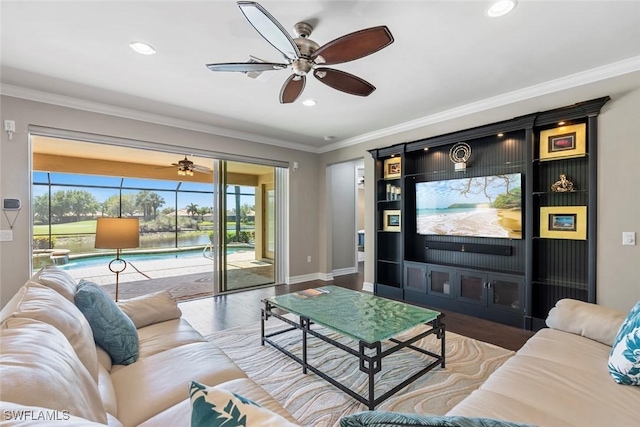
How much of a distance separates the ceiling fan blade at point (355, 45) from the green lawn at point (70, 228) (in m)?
7.59

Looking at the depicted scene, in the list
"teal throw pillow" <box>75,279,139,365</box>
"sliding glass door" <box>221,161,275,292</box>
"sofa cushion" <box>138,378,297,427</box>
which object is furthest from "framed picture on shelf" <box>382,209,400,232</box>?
"teal throw pillow" <box>75,279,139,365</box>

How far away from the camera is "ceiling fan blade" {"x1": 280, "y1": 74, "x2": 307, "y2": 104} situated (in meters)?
2.42

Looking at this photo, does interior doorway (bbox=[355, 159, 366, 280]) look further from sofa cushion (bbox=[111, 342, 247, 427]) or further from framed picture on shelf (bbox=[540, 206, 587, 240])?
sofa cushion (bbox=[111, 342, 247, 427])

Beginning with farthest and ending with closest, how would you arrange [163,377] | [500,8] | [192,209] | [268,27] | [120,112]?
[192,209] → [120,112] → [500,8] → [268,27] → [163,377]

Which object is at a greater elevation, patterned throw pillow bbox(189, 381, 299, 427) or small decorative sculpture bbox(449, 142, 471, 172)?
small decorative sculpture bbox(449, 142, 471, 172)

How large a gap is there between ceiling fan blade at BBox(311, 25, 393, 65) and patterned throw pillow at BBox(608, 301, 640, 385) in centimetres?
195

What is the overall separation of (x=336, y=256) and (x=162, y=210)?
519 centimetres

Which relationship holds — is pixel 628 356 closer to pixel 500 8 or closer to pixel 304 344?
pixel 304 344

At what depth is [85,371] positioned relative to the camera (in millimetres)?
1077

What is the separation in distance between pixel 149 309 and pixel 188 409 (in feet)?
4.31

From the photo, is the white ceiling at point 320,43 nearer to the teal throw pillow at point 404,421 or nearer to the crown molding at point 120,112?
the crown molding at point 120,112

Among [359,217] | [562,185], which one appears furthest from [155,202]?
[562,185]

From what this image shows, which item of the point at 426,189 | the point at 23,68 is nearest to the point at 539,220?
the point at 426,189

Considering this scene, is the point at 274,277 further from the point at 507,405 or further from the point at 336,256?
the point at 507,405
